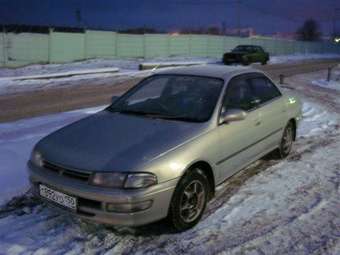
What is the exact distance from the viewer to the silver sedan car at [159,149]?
4.00 metres

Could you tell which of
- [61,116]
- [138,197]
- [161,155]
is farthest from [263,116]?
[61,116]

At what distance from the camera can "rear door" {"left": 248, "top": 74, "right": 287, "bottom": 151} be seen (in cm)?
608

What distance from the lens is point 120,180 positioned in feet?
13.0

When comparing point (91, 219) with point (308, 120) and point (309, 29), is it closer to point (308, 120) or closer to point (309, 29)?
point (308, 120)

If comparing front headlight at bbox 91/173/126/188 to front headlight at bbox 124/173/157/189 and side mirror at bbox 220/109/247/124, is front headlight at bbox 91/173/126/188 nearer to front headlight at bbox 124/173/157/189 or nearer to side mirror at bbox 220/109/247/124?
front headlight at bbox 124/173/157/189

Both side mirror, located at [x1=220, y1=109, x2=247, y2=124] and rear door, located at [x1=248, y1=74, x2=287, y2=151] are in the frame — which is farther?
rear door, located at [x1=248, y1=74, x2=287, y2=151]

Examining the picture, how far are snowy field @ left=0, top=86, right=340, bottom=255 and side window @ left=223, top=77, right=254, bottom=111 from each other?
102cm

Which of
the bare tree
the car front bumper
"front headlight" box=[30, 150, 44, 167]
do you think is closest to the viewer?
the car front bumper

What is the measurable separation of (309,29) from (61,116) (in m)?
128

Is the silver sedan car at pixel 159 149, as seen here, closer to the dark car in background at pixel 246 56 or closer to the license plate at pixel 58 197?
the license plate at pixel 58 197

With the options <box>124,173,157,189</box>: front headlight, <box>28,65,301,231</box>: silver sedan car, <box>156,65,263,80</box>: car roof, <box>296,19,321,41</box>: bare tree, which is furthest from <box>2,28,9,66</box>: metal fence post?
<box>296,19,321,41</box>: bare tree

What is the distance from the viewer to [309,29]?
12838cm

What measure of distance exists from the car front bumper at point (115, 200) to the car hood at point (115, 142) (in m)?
0.18

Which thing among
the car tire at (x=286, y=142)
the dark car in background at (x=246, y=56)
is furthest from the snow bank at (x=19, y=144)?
the dark car in background at (x=246, y=56)
